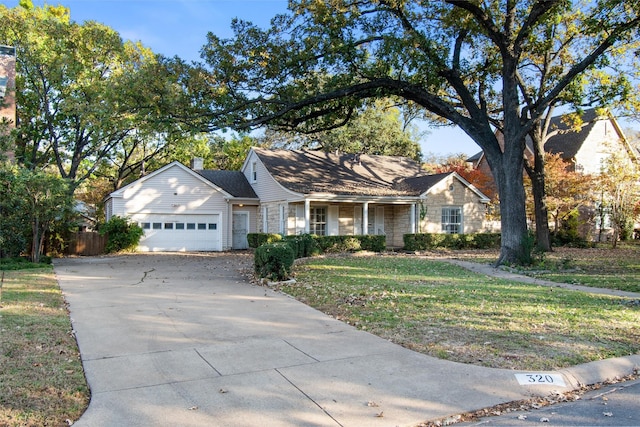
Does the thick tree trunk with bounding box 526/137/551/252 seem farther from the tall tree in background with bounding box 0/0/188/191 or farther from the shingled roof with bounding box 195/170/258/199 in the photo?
the tall tree in background with bounding box 0/0/188/191

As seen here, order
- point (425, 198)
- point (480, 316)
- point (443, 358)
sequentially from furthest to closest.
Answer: point (425, 198) → point (480, 316) → point (443, 358)

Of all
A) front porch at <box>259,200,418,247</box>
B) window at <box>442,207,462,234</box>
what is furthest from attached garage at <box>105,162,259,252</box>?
window at <box>442,207,462,234</box>

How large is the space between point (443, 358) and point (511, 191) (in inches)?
464

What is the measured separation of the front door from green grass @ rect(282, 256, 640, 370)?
15478 millimetres

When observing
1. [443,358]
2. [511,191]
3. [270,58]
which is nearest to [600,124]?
[511,191]

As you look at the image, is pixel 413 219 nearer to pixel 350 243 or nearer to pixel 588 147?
pixel 350 243

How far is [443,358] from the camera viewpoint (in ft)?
19.0

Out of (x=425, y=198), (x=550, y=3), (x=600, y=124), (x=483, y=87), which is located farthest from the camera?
(x=600, y=124)

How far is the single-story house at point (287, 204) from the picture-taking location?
24578 mm

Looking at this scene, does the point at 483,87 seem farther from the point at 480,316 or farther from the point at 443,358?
the point at 443,358

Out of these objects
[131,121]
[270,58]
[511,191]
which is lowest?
[511,191]

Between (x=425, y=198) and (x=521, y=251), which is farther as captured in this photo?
(x=425, y=198)

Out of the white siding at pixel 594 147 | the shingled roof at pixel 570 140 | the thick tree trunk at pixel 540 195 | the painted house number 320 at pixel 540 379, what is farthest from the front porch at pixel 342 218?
the painted house number 320 at pixel 540 379

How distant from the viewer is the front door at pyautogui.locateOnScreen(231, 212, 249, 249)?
2755 centimetres
